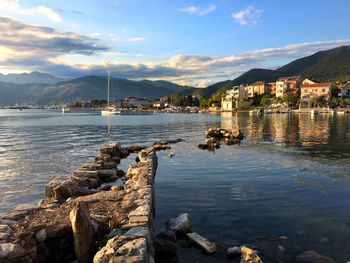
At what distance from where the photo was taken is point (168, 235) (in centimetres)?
1374

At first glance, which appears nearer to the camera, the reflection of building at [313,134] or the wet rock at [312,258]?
the wet rock at [312,258]

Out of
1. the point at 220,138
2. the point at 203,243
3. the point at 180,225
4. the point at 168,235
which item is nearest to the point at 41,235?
the point at 168,235

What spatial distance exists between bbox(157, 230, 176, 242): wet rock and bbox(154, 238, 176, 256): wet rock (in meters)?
0.86

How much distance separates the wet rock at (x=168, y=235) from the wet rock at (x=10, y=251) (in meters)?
5.33

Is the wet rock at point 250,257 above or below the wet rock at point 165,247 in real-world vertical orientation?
above

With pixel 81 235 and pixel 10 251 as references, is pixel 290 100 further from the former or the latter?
pixel 10 251

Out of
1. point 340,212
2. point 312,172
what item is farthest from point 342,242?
A: point 312,172

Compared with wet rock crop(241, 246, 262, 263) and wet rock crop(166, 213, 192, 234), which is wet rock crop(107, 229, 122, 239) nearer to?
wet rock crop(166, 213, 192, 234)

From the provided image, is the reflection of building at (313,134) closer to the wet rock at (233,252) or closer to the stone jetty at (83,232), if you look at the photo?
the wet rock at (233,252)

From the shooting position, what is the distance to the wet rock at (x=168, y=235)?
13627 mm

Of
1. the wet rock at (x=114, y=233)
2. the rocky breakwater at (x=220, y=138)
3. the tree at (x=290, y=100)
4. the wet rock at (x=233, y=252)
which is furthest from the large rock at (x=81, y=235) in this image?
the tree at (x=290, y=100)

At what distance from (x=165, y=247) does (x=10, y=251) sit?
5.22 m

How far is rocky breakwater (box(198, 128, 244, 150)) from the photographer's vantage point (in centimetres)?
4368

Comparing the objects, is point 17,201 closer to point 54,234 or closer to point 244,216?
point 54,234
